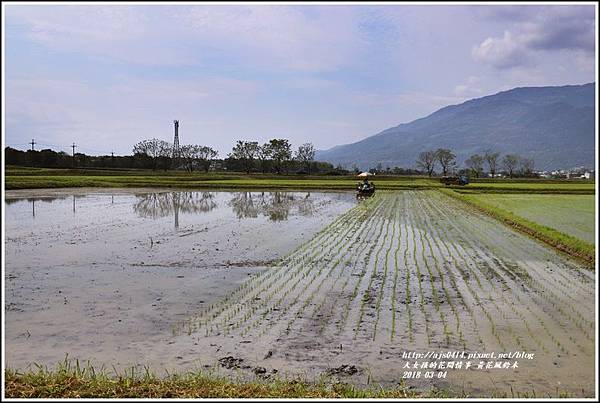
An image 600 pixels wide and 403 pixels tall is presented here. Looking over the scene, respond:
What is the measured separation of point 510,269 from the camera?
1001cm

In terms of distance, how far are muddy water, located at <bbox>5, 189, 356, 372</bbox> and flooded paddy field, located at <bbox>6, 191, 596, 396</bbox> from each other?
34 millimetres

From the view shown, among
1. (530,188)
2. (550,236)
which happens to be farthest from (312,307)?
(530,188)

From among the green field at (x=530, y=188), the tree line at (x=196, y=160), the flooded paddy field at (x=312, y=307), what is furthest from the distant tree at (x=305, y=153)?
the flooded paddy field at (x=312, y=307)

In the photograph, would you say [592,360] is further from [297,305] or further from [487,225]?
[487,225]

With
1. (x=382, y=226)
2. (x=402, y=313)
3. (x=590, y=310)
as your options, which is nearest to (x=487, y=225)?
(x=382, y=226)

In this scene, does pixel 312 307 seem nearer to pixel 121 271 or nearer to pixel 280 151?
pixel 121 271

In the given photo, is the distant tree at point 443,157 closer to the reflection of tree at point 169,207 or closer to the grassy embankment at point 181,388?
the reflection of tree at point 169,207

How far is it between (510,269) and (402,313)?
170 inches

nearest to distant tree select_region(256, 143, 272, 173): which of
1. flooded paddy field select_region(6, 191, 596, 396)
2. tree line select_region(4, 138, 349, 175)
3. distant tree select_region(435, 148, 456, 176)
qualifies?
tree line select_region(4, 138, 349, 175)

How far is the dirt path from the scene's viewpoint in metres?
4.76

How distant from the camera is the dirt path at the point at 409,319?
15.6 feet

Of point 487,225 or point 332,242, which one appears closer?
point 332,242

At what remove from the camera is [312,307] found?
22.9 feet

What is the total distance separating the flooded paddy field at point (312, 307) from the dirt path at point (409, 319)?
0.08 ft
